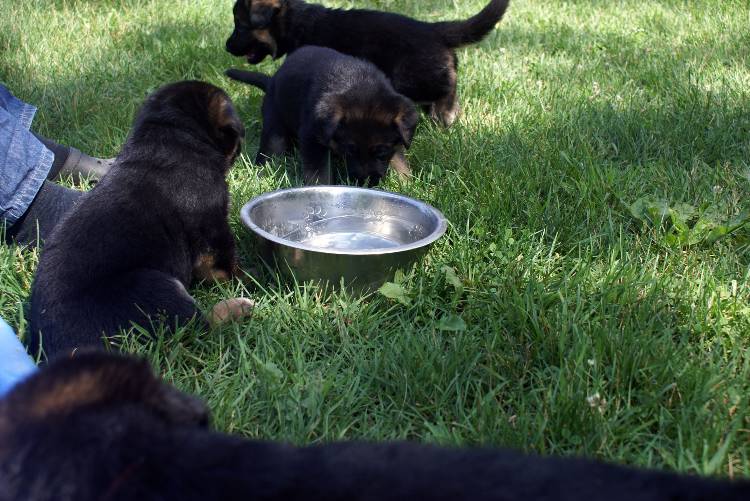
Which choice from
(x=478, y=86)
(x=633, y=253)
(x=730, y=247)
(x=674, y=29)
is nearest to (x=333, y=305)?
(x=633, y=253)

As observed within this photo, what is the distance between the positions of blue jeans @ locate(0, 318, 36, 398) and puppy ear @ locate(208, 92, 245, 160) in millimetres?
1276

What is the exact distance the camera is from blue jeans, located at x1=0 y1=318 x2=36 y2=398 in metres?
2.06

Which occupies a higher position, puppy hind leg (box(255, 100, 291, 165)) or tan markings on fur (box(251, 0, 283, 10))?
tan markings on fur (box(251, 0, 283, 10))

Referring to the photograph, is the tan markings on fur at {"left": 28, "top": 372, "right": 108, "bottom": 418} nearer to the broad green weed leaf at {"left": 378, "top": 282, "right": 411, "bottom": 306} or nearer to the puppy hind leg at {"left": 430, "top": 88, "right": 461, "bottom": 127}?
the broad green weed leaf at {"left": 378, "top": 282, "right": 411, "bottom": 306}

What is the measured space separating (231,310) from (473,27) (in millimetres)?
2924

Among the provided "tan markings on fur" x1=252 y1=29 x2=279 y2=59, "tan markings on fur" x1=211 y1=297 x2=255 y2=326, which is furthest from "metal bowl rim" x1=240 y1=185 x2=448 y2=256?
"tan markings on fur" x1=252 y1=29 x2=279 y2=59

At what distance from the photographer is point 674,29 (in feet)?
19.7

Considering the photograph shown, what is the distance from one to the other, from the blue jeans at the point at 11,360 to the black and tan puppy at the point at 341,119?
208 cm

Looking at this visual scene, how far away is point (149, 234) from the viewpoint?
2.70 meters

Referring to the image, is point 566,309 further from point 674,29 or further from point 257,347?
point 674,29

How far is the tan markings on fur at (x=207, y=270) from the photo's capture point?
294 centimetres

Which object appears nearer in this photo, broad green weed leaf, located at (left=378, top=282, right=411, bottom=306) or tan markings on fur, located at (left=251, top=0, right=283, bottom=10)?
broad green weed leaf, located at (left=378, top=282, right=411, bottom=306)

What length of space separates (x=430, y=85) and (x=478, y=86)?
1.79ft

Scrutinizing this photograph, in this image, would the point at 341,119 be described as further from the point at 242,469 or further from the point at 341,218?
the point at 242,469
